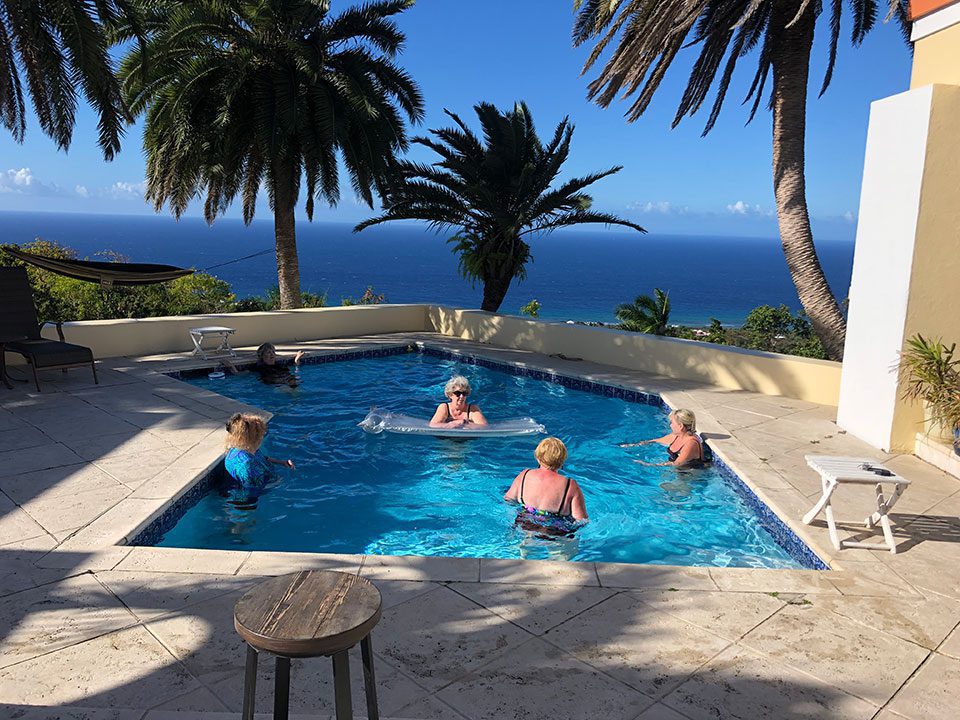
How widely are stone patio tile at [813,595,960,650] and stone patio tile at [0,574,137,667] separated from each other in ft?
13.3

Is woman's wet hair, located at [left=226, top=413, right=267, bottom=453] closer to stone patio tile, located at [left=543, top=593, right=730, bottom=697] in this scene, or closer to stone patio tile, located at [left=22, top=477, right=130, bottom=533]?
stone patio tile, located at [left=22, top=477, right=130, bottom=533]

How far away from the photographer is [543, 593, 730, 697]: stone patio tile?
341cm

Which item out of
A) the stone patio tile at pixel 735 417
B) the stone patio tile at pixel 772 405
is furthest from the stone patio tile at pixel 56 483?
the stone patio tile at pixel 772 405

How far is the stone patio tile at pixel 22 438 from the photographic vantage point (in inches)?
264

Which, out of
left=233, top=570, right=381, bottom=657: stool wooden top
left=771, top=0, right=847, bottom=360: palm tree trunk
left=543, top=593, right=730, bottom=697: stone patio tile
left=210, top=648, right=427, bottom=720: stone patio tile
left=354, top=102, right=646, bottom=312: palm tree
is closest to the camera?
left=233, top=570, right=381, bottom=657: stool wooden top

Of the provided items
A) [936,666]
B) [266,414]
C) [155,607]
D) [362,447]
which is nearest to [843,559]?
[936,666]

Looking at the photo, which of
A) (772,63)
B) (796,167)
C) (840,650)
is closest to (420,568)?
(840,650)

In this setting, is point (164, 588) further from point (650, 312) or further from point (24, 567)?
point (650, 312)

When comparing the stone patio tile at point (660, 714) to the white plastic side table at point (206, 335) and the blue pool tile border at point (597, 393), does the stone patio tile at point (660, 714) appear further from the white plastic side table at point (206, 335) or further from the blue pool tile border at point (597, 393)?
the white plastic side table at point (206, 335)

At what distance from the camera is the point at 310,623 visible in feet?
6.72

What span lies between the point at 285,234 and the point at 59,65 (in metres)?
5.46

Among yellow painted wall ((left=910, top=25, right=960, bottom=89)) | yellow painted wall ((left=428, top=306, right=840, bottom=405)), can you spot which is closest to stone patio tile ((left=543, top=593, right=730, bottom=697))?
yellow painted wall ((left=910, top=25, right=960, bottom=89))

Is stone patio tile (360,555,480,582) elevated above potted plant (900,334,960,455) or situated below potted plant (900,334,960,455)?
below

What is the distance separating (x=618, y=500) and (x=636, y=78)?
705 cm
